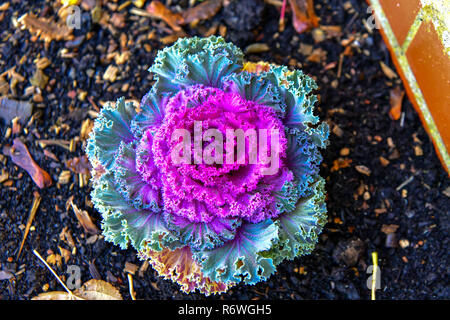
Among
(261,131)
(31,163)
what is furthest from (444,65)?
(31,163)

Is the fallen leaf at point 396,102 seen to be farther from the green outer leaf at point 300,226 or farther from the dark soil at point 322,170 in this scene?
the green outer leaf at point 300,226

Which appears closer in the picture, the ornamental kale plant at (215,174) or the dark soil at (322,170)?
the ornamental kale plant at (215,174)

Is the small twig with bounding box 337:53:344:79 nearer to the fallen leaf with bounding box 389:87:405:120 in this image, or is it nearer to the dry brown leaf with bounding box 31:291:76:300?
the fallen leaf with bounding box 389:87:405:120

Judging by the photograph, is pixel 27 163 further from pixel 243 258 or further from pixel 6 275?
pixel 243 258

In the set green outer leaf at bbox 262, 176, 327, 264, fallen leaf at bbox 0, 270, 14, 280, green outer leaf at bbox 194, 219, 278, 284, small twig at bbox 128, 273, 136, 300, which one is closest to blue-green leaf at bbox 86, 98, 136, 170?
green outer leaf at bbox 194, 219, 278, 284

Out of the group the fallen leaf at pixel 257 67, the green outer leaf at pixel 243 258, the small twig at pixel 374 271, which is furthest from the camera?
the small twig at pixel 374 271

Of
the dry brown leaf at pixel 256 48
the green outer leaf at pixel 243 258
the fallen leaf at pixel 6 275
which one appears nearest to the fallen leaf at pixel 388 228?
the green outer leaf at pixel 243 258

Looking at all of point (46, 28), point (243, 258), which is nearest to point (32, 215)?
point (46, 28)
